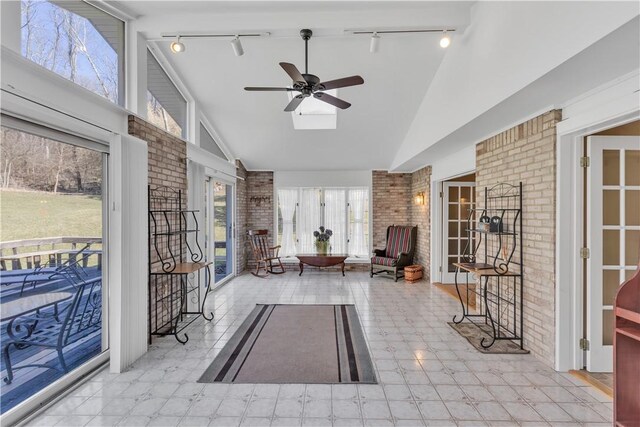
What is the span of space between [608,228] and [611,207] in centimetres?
18

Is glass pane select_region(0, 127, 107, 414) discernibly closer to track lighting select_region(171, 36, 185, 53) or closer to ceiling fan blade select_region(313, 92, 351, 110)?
track lighting select_region(171, 36, 185, 53)

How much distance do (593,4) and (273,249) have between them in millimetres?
6070

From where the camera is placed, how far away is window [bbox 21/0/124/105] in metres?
2.13

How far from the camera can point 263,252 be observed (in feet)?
22.0

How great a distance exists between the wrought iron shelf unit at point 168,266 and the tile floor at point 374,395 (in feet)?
1.02

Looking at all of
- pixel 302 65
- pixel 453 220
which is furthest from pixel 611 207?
pixel 302 65

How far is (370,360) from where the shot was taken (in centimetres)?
280

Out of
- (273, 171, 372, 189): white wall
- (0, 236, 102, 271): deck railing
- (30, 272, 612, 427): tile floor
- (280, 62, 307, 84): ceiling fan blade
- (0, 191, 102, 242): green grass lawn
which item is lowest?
(30, 272, 612, 427): tile floor

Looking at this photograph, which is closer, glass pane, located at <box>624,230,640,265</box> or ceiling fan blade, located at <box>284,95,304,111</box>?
glass pane, located at <box>624,230,640,265</box>

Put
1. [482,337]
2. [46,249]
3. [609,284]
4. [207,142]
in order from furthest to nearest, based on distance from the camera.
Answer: [207,142], [482,337], [609,284], [46,249]

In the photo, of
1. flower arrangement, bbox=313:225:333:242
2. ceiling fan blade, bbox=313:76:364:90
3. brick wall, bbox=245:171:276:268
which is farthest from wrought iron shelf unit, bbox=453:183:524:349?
brick wall, bbox=245:171:276:268

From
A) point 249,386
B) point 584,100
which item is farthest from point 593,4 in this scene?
point 249,386

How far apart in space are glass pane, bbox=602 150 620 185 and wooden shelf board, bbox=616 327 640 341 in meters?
1.43

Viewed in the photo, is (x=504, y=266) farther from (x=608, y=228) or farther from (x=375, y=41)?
(x=375, y=41)
